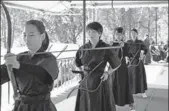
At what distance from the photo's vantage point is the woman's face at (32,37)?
65.0 inches

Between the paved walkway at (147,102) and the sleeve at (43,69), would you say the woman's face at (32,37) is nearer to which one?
the sleeve at (43,69)

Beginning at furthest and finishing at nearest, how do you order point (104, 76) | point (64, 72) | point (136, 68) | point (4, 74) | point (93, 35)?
point (64, 72) < point (136, 68) < point (93, 35) < point (104, 76) < point (4, 74)

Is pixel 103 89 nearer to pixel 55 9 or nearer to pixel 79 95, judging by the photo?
pixel 79 95

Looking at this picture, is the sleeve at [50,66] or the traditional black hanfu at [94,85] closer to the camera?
the sleeve at [50,66]

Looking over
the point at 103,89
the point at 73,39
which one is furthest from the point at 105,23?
the point at 103,89

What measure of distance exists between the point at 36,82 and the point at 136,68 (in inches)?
146

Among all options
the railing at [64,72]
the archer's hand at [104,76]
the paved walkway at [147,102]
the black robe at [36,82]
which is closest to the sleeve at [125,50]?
the paved walkway at [147,102]

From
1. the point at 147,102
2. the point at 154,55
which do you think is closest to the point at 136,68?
the point at 147,102

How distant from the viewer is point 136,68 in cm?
520

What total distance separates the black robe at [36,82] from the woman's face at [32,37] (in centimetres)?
9

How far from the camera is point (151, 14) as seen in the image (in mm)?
16703

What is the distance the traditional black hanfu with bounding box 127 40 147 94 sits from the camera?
4949 millimetres

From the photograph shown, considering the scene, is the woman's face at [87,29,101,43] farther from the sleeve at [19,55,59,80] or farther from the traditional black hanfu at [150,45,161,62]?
the traditional black hanfu at [150,45,161,62]

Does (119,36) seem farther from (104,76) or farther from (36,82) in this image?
(36,82)
